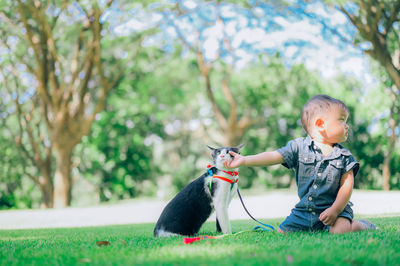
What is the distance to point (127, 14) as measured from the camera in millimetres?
15062

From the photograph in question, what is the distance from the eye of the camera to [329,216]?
12.1 ft

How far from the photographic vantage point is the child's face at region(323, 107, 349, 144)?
3867mm

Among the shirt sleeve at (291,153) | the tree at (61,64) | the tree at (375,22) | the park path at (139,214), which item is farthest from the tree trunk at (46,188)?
the shirt sleeve at (291,153)

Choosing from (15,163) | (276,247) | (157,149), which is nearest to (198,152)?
(157,149)

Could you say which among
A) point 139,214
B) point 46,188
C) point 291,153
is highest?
point 291,153

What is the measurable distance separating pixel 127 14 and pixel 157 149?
1571 cm

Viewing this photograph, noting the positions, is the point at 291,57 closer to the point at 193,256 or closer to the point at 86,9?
the point at 86,9

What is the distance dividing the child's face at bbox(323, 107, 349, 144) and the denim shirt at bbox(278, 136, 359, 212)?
Answer: 139mm

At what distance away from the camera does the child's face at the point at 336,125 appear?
3867 millimetres

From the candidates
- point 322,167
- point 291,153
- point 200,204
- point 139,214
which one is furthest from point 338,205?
point 139,214

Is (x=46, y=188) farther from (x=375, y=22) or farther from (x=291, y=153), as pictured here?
(x=291, y=153)

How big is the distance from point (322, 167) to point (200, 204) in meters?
1.32

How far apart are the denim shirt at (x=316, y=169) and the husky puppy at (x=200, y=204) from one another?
0.69 metres

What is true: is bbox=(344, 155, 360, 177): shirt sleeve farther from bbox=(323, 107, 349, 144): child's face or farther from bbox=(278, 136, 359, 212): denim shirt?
bbox=(323, 107, 349, 144): child's face
